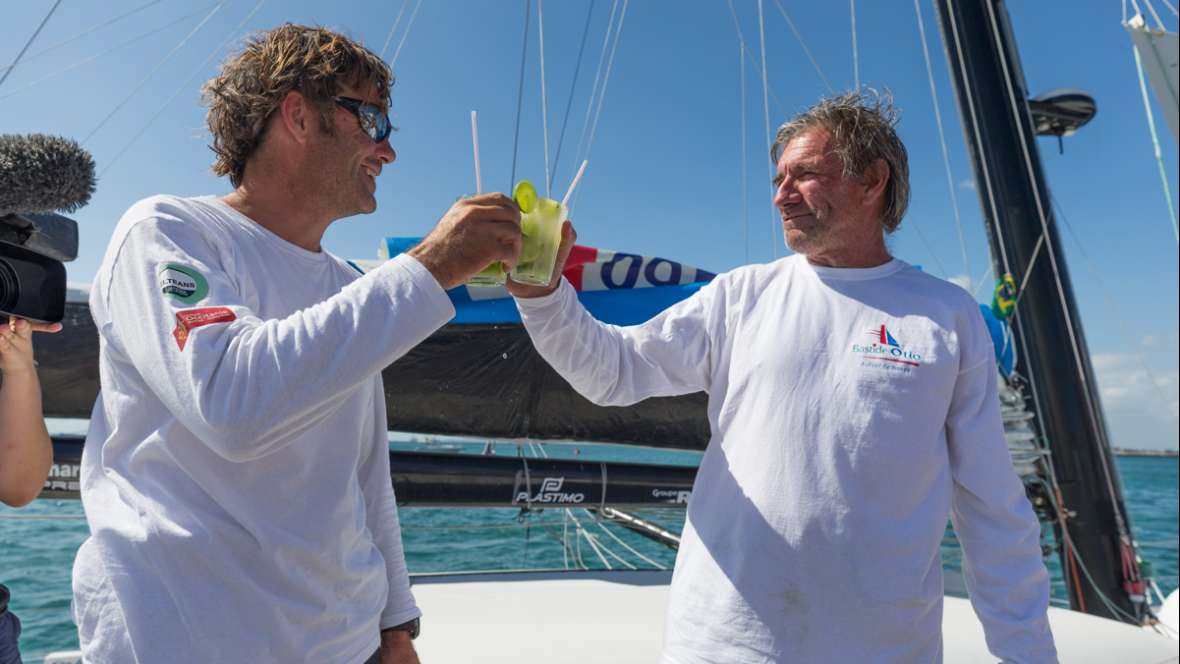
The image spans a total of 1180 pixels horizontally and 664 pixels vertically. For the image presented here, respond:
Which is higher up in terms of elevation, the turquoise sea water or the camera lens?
the camera lens

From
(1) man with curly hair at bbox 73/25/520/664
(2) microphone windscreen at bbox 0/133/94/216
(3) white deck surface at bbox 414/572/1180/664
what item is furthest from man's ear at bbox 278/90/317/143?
(3) white deck surface at bbox 414/572/1180/664

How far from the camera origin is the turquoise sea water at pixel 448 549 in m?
3.03

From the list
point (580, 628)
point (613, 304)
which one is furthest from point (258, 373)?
point (613, 304)

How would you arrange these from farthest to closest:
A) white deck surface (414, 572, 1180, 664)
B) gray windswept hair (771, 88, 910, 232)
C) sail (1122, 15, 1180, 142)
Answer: white deck surface (414, 572, 1180, 664)
gray windswept hair (771, 88, 910, 232)
sail (1122, 15, 1180, 142)

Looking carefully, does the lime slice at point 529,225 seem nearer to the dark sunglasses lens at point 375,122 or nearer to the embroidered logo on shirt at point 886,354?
the dark sunglasses lens at point 375,122

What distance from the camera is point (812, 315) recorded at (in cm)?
137

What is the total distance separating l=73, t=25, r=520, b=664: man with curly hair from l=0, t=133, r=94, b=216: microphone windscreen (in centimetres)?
18

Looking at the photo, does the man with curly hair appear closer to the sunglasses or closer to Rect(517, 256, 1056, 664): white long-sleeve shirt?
the sunglasses

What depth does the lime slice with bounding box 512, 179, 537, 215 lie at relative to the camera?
103cm

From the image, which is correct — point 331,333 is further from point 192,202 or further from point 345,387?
point 192,202

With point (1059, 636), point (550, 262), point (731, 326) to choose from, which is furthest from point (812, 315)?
point (1059, 636)

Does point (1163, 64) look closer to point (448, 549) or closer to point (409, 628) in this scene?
point (409, 628)

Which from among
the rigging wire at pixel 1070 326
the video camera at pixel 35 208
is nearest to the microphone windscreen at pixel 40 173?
the video camera at pixel 35 208

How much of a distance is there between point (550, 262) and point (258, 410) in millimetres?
500
